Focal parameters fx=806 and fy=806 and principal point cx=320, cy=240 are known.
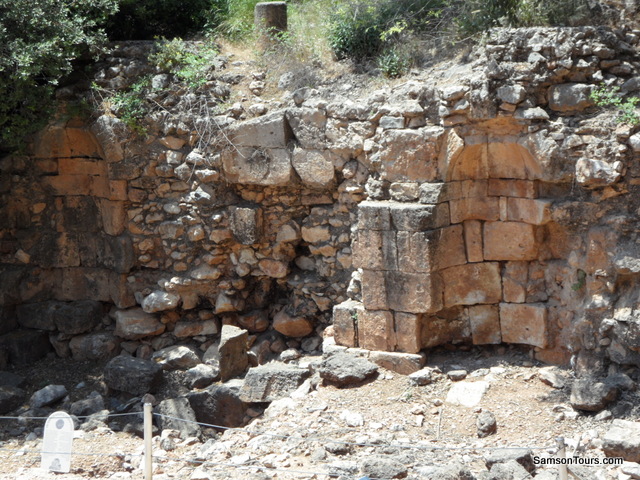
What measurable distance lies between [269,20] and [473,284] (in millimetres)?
4408

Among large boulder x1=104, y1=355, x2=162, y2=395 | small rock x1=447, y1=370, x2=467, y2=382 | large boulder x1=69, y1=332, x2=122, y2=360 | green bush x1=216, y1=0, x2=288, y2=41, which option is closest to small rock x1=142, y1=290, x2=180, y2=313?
large boulder x1=69, y1=332, x2=122, y2=360

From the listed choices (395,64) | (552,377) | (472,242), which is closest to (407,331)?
(472,242)

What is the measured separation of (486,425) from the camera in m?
6.99

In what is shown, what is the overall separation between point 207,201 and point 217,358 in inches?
75.9

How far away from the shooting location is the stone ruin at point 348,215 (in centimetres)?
743

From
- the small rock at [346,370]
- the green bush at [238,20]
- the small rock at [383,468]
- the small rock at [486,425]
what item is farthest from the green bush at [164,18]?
the small rock at [383,468]

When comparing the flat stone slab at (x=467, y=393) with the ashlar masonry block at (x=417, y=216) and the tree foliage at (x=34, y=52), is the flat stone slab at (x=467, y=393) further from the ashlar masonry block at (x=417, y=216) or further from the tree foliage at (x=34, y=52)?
the tree foliage at (x=34, y=52)

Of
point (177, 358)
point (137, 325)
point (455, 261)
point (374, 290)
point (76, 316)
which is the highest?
point (455, 261)

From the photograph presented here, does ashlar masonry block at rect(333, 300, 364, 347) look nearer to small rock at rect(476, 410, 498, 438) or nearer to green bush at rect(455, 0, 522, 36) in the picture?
small rock at rect(476, 410, 498, 438)

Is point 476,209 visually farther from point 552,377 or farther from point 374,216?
point 552,377

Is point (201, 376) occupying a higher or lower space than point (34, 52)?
lower

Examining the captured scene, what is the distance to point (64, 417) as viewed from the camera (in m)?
6.02

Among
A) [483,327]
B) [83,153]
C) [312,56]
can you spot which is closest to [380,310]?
[483,327]

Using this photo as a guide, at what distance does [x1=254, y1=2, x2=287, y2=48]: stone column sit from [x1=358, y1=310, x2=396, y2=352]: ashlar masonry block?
3.87 m
